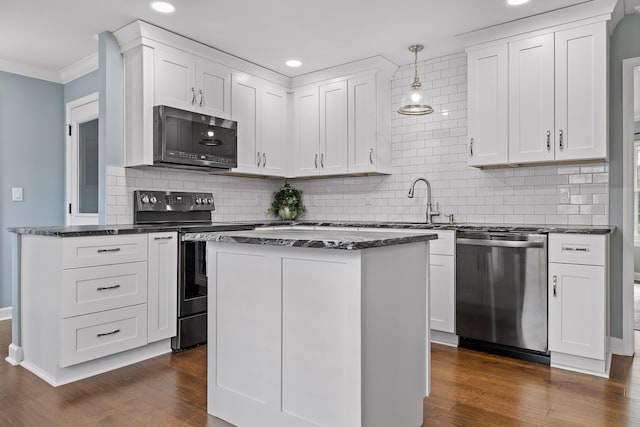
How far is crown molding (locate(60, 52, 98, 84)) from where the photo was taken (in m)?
4.25

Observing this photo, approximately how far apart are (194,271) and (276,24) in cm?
210

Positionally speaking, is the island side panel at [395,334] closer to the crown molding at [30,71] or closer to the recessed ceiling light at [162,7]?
the recessed ceiling light at [162,7]

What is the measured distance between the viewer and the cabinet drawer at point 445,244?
133 inches

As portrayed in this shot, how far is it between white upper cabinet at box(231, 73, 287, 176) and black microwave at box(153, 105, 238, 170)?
0.19 m

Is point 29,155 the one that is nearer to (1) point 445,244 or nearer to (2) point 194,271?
(2) point 194,271

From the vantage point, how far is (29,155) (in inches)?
175

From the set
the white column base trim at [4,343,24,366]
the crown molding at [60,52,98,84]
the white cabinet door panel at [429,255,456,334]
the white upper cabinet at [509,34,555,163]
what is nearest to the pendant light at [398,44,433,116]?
the white upper cabinet at [509,34,555,163]

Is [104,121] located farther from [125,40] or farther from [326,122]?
[326,122]

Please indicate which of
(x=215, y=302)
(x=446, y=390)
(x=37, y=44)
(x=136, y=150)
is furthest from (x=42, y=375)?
(x=37, y=44)

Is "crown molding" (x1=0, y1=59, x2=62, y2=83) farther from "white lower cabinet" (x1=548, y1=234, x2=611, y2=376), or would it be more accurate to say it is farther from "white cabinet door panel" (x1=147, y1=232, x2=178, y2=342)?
"white lower cabinet" (x1=548, y1=234, x2=611, y2=376)

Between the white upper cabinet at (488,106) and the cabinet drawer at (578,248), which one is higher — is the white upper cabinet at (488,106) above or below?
above

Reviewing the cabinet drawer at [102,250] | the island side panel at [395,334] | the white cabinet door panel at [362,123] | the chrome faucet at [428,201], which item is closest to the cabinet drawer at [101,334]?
the cabinet drawer at [102,250]

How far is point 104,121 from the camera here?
348 cm

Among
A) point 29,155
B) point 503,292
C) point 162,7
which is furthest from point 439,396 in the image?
point 29,155
